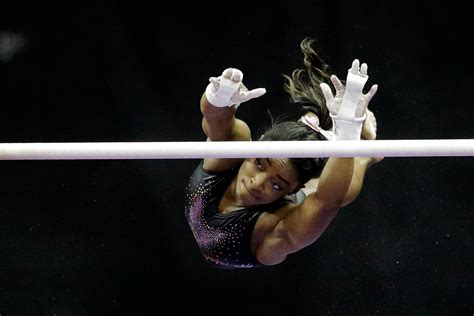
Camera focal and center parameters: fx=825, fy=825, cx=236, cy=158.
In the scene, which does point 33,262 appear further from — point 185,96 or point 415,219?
point 415,219

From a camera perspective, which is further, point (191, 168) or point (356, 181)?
point (191, 168)

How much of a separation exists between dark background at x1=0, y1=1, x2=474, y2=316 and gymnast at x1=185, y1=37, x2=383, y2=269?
591mm

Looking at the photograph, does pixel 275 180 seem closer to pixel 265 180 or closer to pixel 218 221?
pixel 265 180

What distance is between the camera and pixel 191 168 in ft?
8.57

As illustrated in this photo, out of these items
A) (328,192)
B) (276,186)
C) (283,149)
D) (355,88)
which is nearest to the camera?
(283,149)

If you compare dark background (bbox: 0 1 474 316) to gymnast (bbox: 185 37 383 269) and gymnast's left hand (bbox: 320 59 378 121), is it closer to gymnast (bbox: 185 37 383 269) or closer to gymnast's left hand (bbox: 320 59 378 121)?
gymnast (bbox: 185 37 383 269)

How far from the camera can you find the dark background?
256 centimetres

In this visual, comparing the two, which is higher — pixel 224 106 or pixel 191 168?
pixel 224 106

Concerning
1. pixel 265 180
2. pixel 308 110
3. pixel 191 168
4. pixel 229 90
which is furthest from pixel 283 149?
pixel 191 168

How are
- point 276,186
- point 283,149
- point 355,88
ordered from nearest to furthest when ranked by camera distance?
point 283,149
point 355,88
point 276,186

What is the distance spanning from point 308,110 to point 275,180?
8.4 inches

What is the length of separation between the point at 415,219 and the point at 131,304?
0.92 m

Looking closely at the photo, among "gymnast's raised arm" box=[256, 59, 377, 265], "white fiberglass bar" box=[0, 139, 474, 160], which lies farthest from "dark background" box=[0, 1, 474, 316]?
"white fiberglass bar" box=[0, 139, 474, 160]

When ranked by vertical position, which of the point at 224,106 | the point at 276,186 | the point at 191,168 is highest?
the point at 224,106
